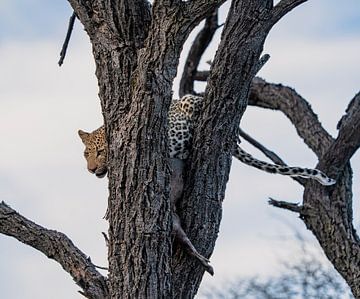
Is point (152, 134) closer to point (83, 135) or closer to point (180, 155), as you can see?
point (180, 155)

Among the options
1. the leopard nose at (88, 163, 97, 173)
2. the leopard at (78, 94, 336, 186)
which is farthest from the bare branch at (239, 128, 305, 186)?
the leopard nose at (88, 163, 97, 173)

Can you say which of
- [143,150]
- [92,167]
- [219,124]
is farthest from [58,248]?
[219,124]

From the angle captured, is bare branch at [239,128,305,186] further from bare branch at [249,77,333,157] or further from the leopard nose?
the leopard nose

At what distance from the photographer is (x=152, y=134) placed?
3074 millimetres

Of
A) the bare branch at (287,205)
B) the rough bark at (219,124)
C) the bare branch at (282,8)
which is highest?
the bare branch at (287,205)

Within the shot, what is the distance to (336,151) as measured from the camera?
4996 millimetres

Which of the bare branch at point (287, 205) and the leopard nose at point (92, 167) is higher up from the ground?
the bare branch at point (287, 205)

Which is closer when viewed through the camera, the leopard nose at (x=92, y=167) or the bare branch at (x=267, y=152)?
the leopard nose at (x=92, y=167)

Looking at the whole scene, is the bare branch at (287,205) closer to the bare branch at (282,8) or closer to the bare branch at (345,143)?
the bare branch at (345,143)

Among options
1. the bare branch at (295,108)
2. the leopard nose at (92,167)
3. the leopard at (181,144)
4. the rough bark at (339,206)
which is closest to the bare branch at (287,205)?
the rough bark at (339,206)

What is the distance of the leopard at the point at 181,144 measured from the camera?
336cm

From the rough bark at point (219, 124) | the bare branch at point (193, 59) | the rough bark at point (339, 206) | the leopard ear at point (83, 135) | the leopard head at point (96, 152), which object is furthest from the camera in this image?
the bare branch at point (193, 59)

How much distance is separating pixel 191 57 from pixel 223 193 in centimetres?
273

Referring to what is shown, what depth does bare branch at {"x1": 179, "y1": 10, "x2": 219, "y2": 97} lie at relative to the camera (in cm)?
587
